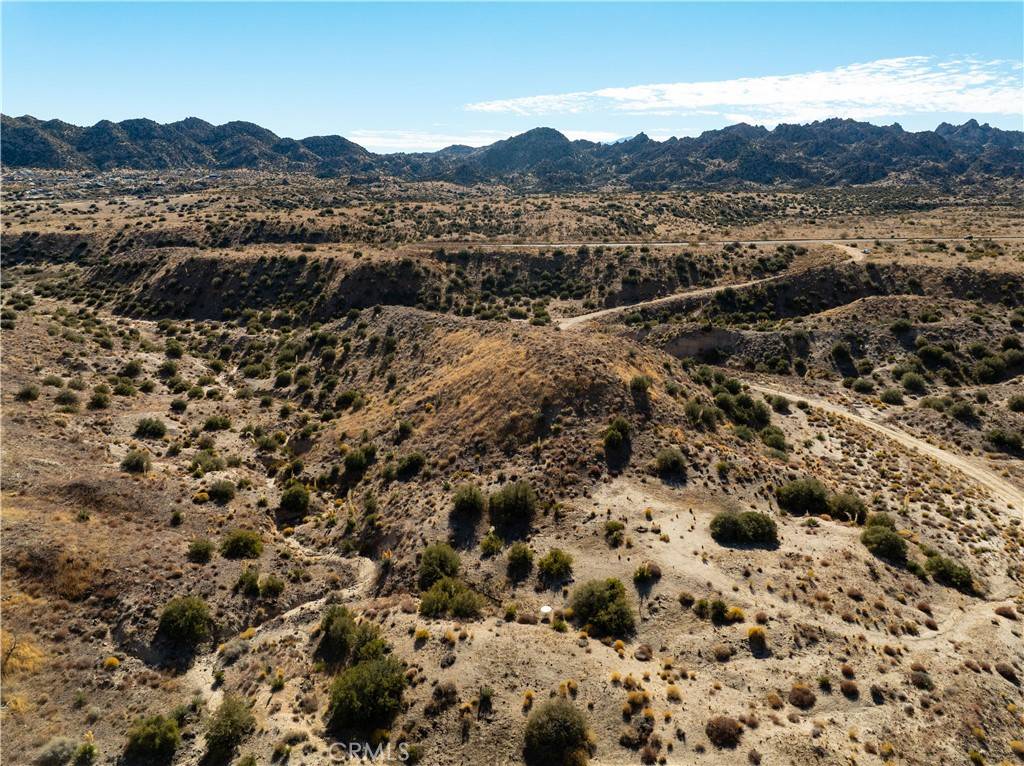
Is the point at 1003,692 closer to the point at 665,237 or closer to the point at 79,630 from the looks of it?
the point at 79,630

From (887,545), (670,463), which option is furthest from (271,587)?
(887,545)

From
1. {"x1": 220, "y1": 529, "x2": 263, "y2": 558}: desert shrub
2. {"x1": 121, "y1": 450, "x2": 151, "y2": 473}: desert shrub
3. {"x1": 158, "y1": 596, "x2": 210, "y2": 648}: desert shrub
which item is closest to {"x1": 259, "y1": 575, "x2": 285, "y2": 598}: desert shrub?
{"x1": 220, "y1": 529, "x2": 263, "y2": 558}: desert shrub

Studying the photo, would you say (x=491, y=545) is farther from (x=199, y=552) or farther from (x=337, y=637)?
(x=199, y=552)

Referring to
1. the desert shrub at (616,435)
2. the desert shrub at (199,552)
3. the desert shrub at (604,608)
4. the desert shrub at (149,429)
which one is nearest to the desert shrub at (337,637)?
the desert shrub at (199,552)

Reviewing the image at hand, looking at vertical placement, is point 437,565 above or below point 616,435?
below

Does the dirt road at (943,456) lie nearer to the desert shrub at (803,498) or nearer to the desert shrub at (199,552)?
the desert shrub at (803,498)

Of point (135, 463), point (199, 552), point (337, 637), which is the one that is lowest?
point (337, 637)
